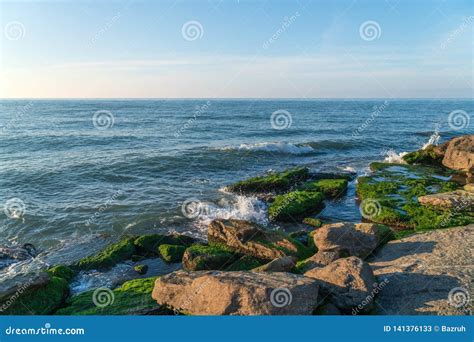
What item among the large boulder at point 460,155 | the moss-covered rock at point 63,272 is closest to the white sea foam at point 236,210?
the moss-covered rock at point 63,272

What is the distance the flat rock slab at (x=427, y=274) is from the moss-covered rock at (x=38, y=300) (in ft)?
30.1

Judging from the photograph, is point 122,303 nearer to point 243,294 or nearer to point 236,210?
point 243,294

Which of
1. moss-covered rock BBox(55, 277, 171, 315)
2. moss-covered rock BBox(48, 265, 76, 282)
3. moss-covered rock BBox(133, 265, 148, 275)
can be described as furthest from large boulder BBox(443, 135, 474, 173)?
moss-covered rock BBox(48, 265, 76, 282)

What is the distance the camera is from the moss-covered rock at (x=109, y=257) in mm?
14609

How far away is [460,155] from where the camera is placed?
28938mm

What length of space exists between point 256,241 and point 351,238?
11.5 feet

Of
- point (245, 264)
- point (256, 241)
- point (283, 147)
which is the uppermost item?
point (283, 147)

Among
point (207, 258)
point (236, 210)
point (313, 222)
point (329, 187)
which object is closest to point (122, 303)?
point (207, 258)

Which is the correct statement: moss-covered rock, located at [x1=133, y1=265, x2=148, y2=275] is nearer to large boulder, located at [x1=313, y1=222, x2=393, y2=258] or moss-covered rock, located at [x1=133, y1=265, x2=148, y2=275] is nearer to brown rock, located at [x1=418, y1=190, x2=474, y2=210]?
large boulder, located at [x1=313, y1=222, x2=393, y2=258]

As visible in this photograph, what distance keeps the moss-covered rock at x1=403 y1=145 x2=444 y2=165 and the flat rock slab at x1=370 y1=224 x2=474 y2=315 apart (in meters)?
19.2

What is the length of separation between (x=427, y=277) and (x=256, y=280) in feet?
16.2

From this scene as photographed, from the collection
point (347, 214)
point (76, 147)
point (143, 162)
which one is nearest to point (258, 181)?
point (347, 214)

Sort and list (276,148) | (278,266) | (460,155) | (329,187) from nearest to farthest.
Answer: (278,266), (329,187), (460,155), (276,148)

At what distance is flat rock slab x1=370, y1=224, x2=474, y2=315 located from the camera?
9.28 meters
